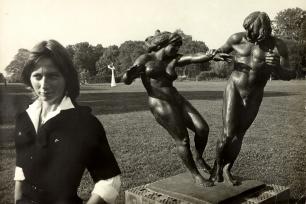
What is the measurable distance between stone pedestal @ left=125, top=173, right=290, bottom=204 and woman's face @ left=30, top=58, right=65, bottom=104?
1618 millimetres

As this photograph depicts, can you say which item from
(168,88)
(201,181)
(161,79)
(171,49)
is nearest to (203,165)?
(201,181)

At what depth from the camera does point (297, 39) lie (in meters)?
5.85

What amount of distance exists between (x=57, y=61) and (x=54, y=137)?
49 cm

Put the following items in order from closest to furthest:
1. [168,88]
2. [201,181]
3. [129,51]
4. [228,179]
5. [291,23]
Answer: [168,88] → [201,181] → [228,179] → [291,23] → [129,51]

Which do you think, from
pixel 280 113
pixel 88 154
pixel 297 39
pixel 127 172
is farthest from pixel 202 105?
pixel 88 154

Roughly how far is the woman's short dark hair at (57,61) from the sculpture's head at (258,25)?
183 cm

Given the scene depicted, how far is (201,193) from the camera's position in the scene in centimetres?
362

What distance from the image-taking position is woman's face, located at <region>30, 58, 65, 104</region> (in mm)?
2580

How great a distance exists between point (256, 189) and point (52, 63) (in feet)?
8.15

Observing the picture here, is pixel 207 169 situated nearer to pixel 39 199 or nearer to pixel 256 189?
pixel 256 189

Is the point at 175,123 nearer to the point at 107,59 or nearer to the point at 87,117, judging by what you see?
the point at 87,117

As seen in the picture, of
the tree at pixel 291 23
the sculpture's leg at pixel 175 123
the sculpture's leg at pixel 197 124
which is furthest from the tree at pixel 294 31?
the sculpture's leg at pixel 175 123

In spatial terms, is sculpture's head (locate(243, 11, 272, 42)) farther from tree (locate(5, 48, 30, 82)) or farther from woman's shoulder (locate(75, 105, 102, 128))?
tree (locate(5, 48, 30, 82))

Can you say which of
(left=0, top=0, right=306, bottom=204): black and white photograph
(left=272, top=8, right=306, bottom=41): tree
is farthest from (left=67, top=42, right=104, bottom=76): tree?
(left=272, top=8, right=306, bottom=41): tree
